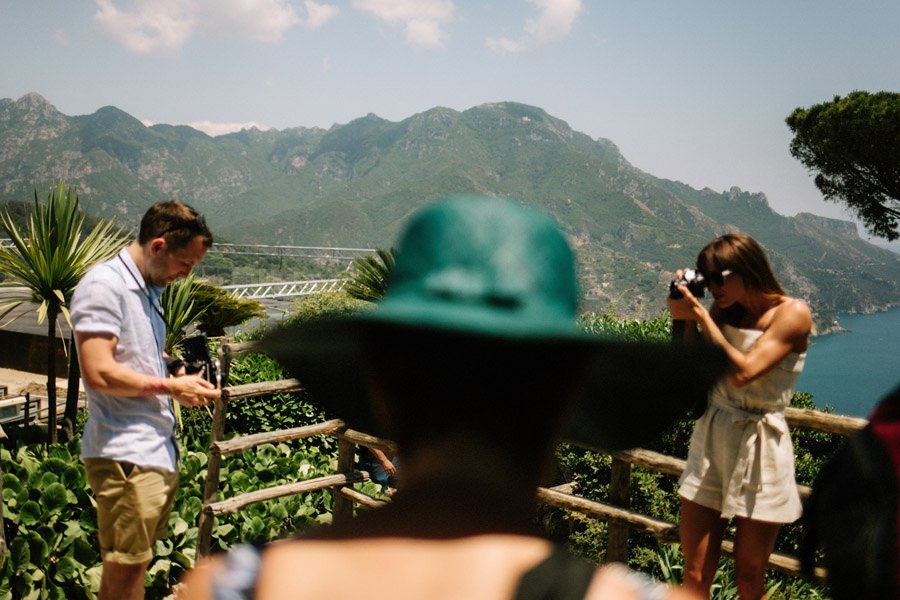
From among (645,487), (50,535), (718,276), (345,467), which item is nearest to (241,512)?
(345,467)

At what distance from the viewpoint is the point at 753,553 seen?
102 inches

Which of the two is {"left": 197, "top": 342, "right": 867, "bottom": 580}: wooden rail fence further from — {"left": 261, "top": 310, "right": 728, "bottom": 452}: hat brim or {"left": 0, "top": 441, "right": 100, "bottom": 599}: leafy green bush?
{"left": 261, "top": 310, "right": 728, "bottom": 452}: hat brim

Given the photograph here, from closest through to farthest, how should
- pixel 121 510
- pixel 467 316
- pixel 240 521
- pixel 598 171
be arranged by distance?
pixel 467 316
pixel 121 510
pixel 240 521
pixel 598 171

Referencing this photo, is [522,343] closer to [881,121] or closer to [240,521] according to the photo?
[240,521]

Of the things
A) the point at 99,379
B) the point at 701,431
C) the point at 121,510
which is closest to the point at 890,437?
the point at 701,431

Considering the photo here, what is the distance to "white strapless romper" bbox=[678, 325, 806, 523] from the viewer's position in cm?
254

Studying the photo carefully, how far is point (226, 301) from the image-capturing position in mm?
8875

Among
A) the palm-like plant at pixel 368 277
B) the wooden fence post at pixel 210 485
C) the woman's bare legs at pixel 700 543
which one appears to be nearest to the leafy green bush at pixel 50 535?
the wooden fence post at pixel 210 485

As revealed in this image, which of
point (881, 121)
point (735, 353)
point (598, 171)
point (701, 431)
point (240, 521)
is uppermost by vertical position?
point (598, 171)

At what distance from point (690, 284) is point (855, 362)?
11833 centimetres

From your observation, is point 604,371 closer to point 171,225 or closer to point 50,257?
point 171,225

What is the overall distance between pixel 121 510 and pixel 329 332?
2.04m

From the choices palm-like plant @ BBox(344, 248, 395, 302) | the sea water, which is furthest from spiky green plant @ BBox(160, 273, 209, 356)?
the sea water

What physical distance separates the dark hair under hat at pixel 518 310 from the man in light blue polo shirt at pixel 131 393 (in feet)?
5.85
